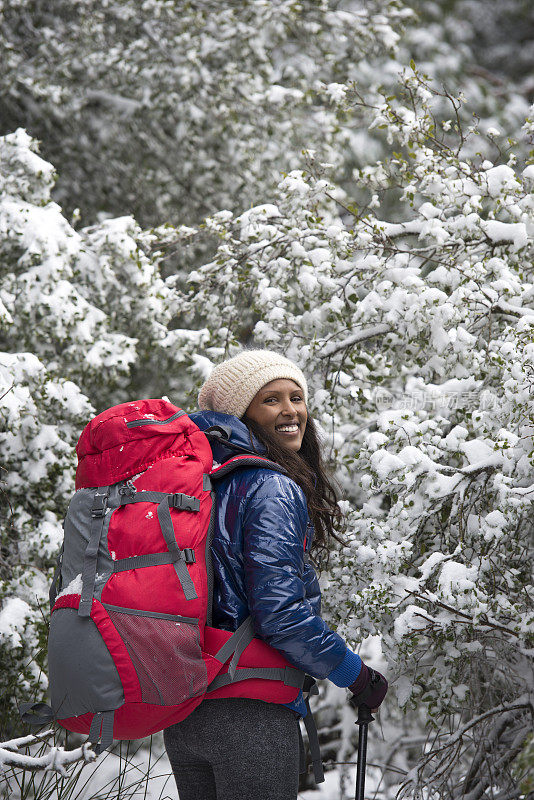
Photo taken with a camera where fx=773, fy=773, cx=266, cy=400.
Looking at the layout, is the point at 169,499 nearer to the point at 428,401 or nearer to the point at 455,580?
the point at 455,580

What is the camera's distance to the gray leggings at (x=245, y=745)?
6.51 ft

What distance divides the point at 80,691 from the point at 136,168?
5710mm

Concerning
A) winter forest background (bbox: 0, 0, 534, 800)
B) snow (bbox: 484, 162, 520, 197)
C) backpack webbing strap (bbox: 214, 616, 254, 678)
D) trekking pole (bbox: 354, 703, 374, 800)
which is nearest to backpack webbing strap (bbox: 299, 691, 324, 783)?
trekking pole (bbox: 354, 703, 374, 800)

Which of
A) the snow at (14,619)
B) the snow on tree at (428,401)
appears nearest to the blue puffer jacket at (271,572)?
the snow on tree at (428,401)

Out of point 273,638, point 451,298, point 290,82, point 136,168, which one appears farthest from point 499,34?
point 273,638

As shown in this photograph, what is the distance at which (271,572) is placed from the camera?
1.96m

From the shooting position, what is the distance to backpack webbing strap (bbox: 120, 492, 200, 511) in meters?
1.95

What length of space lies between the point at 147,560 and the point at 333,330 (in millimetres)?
2095

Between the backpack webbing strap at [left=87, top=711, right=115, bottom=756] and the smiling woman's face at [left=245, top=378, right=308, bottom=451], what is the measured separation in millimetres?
909

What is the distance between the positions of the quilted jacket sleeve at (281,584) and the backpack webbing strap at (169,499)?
0.16 m

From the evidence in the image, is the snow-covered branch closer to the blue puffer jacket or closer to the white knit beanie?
the blue puffer jacket

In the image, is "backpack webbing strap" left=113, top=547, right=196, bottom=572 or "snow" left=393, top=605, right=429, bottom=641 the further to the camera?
"snow" left=393, top=605, right=429, bottom=641

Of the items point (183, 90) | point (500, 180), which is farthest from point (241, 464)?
point (183, 90)

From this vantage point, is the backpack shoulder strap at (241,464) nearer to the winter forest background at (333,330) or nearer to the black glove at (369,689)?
the black glove at (369,689)
